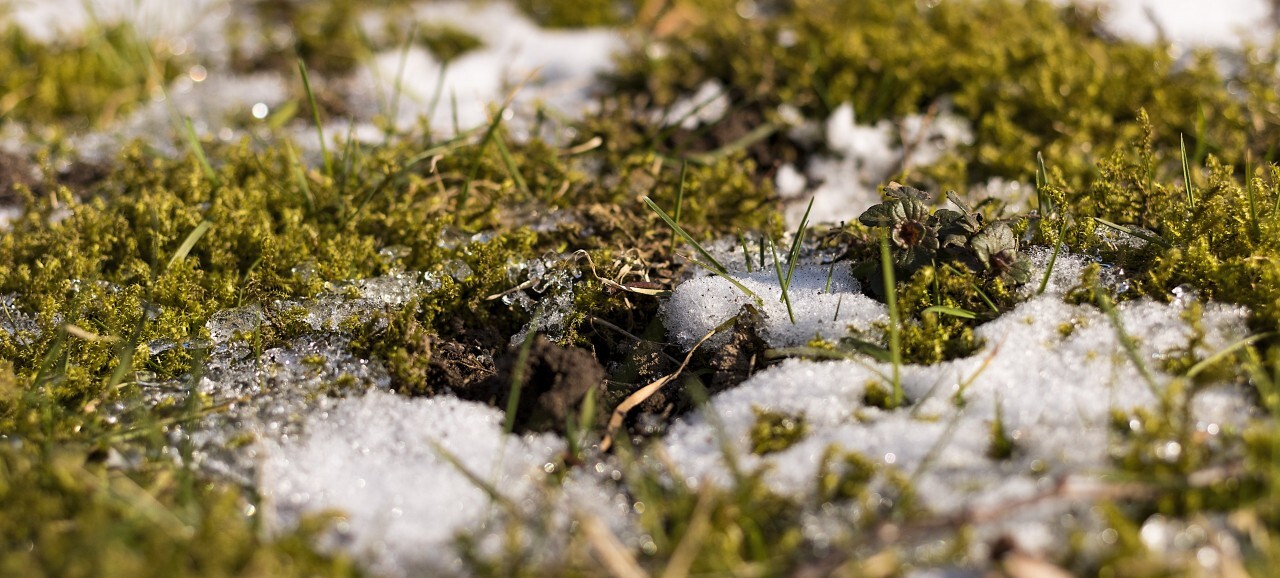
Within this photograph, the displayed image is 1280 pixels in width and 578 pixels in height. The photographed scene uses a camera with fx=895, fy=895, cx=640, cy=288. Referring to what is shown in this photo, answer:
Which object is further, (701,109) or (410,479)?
(701,109)

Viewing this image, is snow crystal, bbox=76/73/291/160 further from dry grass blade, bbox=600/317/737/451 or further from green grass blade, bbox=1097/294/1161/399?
green grass blade, bbox=1097/294/1161/399

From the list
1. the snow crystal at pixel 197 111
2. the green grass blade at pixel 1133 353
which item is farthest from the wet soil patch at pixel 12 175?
the green grass blade at pixel 1133 353

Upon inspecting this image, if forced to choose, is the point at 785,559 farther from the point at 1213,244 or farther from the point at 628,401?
the point at 1213,244

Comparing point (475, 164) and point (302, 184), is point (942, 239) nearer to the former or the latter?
point (475, 164)

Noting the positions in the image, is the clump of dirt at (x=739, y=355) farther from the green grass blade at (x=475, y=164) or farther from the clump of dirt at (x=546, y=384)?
the green grass blade at (x=475, y=164)

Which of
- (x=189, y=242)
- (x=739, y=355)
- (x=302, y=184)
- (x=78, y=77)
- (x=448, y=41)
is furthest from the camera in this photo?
(x=448, y=41)

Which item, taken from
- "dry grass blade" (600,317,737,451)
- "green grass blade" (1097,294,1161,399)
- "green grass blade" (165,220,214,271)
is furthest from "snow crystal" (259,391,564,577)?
"green grass blade" (1097,294,1161,399)

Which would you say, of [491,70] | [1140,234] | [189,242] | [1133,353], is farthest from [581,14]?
[1133,353]
